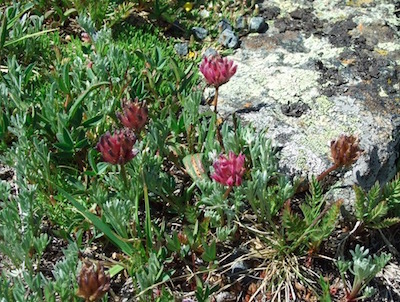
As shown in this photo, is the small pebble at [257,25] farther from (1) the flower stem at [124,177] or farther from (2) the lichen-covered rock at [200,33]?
(1) the flower stem at [124,177]

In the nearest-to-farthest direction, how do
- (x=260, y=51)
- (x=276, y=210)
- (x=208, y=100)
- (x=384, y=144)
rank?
(x=276, y=210) → (x=384, y=144) → (x=208, y=100) → (x=260, y=51)

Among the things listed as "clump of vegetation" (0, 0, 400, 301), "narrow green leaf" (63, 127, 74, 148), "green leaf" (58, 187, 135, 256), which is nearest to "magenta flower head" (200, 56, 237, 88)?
"clump of vegetation" (0, 0, 400, 301)

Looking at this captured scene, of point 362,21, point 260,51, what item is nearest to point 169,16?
point 260,51

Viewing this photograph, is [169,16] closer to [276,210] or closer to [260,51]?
[260,51]

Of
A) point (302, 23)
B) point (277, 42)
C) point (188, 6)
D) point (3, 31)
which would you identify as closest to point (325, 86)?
point (277, 42)

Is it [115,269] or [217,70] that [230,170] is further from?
[115,269]

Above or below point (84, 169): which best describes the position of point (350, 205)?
below

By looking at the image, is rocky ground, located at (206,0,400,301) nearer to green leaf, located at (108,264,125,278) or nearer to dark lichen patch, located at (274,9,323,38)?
dark lichen patch, located at (274,9,323,38)
